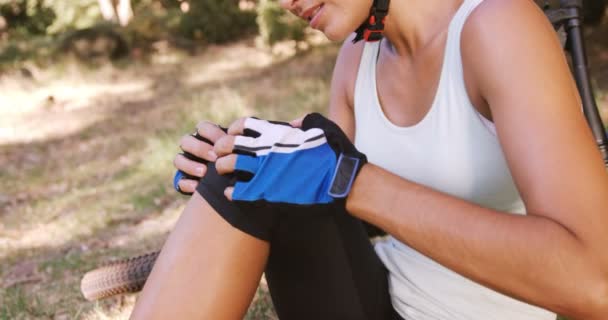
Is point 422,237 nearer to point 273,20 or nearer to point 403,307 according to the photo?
point 403,307

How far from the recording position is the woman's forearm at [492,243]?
1125 mm

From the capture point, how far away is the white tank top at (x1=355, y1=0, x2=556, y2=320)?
1.47 metres

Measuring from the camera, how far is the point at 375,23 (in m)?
1.67

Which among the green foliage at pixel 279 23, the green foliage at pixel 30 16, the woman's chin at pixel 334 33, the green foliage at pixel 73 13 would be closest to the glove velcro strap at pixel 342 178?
the woman's chin at pixel 334 33

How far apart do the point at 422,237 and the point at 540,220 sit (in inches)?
8.8

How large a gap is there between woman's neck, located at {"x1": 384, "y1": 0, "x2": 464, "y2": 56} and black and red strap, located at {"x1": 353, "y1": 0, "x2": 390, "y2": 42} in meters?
0.05

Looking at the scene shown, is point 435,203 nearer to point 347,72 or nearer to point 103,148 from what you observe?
point 347,72

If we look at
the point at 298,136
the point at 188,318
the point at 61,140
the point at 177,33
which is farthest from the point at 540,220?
the point at 177,33

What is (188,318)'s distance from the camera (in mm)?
1472

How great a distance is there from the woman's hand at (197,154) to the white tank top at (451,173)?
1.63 ft

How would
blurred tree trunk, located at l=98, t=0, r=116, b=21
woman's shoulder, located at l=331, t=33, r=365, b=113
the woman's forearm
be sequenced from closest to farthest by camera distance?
1. the woman's forearm
2. woman's shoulder, located at l=331, t=33, r=365, b=113
3. blurred tree trunk, located at l=98, t=0, r=116, b=21

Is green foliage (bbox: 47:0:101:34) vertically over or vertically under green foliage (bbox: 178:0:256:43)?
under

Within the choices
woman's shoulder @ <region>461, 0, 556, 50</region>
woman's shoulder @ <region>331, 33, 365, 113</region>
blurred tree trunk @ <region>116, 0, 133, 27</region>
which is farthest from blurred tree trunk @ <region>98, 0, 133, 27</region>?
woman's shoulder @ <region>461, 0, 556, 50</region>

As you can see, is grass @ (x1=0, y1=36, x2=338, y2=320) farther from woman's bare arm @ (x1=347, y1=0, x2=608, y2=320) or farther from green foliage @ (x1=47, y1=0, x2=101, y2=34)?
green foliage @ (x1=47, y1=0, x2=101, y2=34)
